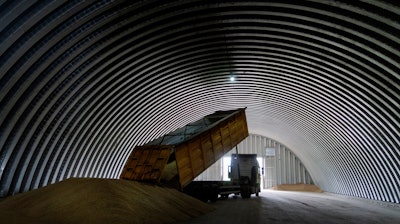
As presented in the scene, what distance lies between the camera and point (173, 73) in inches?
571

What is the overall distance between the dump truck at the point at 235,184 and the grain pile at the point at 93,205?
→ 5.77 metres

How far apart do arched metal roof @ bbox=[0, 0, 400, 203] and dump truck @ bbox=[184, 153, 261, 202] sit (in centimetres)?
393

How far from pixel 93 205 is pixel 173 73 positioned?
24.6 feet

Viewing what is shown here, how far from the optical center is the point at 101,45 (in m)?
10.4

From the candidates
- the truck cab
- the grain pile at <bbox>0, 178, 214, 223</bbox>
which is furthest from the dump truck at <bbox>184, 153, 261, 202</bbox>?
the grain pile at <bbox>0, 178, 214, 223</bbox>

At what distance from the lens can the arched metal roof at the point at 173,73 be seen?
356 inches

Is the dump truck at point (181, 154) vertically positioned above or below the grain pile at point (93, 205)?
above

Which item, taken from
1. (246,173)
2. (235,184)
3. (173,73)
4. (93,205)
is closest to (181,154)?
(173,73)

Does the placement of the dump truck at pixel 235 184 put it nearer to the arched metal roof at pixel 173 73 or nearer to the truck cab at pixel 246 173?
the truck cab at pixel 246 173

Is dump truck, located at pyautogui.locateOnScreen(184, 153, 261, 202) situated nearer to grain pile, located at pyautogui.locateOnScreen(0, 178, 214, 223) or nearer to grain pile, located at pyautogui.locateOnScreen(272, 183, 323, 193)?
grain pile, located at pyautogui.locateOnScreen(0, 178, 214, 223)

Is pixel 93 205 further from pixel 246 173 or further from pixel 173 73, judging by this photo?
pixel 246 173

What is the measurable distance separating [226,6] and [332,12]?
8.88ft

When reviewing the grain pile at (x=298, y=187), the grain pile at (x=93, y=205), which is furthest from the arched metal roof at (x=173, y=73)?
the grain pile at (x=298, y=187)

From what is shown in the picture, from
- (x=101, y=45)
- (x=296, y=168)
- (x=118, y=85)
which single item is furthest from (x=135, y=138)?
(x=296, y=168)
